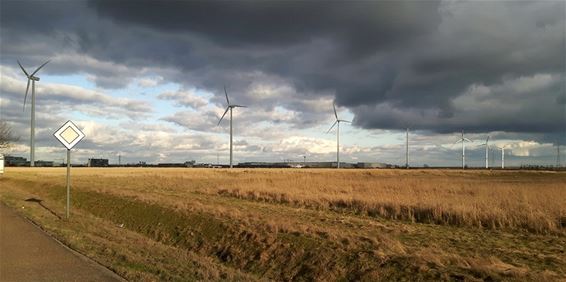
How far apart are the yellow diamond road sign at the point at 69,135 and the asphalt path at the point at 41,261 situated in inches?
190

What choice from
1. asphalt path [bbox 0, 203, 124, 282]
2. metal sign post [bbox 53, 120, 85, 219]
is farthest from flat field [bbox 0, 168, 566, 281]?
metal sign post [bbox 53, 120, 85, 219]

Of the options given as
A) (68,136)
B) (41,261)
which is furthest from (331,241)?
(68,136)

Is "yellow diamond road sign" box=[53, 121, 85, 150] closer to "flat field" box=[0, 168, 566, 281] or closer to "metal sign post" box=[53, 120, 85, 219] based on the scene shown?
"metal sign post" box=[53, 120, 85, 219]

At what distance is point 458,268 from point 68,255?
8.83m

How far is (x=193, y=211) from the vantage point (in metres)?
20.8

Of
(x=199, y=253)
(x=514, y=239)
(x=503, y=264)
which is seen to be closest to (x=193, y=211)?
(x=199, y=253)

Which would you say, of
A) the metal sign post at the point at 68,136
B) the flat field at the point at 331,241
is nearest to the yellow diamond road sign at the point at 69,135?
the metal sign post at the point at 68,136

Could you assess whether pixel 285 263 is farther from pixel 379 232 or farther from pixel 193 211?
pixel 193 211

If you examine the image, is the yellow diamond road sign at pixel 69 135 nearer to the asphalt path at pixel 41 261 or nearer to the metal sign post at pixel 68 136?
the metal sign post at pixel 68 136

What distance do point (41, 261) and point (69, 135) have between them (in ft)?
32.9

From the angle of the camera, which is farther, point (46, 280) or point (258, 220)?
point (258, 220)

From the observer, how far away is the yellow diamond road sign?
2034 cm

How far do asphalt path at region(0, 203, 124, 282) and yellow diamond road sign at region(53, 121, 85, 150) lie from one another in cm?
483

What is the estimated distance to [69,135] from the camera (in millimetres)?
20641
